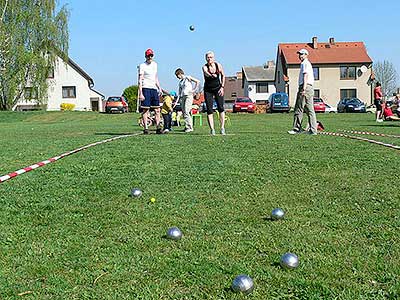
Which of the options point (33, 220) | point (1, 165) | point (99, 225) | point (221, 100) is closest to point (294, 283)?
point (99, 225)

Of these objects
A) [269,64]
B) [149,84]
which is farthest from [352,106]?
[269,64]

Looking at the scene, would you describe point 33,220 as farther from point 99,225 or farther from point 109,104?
point 109,104

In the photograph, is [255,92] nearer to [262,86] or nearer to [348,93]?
[262,86]

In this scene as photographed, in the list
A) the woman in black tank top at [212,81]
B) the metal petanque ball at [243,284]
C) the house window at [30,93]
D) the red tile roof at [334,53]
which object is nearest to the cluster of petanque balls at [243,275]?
the metal petanque ball at [243,284]

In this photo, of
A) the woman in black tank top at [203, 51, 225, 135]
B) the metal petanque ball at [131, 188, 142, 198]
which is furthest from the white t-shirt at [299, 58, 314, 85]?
the metal petanque ball at [131, 188, 142, 198]

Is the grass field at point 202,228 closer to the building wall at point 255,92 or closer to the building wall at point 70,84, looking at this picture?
the building wall at point 70,84

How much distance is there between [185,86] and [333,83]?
59.3m

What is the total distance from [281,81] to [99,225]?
247ft

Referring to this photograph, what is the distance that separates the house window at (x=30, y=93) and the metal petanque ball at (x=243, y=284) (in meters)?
47.6

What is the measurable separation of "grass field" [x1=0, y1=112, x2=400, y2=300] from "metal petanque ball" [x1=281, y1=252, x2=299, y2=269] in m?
0.04

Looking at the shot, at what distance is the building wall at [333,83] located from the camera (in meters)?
70.5

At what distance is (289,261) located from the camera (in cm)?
322

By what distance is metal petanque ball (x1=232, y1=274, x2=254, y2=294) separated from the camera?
288cm

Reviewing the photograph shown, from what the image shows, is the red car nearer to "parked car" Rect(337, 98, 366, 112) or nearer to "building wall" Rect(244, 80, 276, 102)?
"parked car" Rect(337, 98, 366, 112)
